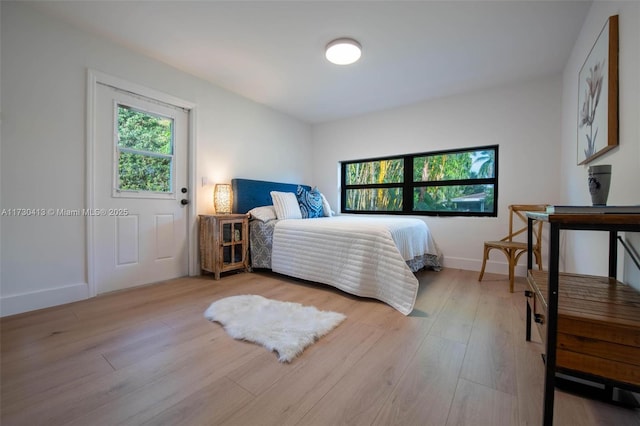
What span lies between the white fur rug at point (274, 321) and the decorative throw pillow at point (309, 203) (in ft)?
5.22

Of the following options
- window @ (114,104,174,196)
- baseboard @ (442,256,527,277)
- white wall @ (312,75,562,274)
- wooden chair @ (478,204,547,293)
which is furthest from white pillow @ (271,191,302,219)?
wooden chair @ (478,204,547,293)

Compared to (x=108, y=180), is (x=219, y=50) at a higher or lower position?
higher

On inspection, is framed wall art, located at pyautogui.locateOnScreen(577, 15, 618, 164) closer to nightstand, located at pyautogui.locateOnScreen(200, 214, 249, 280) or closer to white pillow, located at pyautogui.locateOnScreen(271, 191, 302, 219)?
white pillow, located at pyautogui.locateOnScreen(271, 191, 302, 219)

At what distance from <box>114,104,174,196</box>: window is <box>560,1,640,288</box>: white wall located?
363 cm

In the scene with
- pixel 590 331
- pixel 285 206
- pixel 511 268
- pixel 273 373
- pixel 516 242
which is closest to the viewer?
pixel 590 331

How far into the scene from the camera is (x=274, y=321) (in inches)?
69.1

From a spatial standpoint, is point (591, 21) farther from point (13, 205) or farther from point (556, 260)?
point (13, 205)

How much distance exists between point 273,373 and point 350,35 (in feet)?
8.49

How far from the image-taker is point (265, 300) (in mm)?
2127

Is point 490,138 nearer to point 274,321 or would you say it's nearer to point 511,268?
point 511,268

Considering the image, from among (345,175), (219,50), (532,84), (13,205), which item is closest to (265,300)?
(13,205)

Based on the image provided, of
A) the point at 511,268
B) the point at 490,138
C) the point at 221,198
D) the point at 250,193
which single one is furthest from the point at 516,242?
the point at 221,198

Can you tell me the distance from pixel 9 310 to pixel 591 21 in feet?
15.8

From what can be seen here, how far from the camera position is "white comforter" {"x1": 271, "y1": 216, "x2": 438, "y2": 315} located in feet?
6.68
